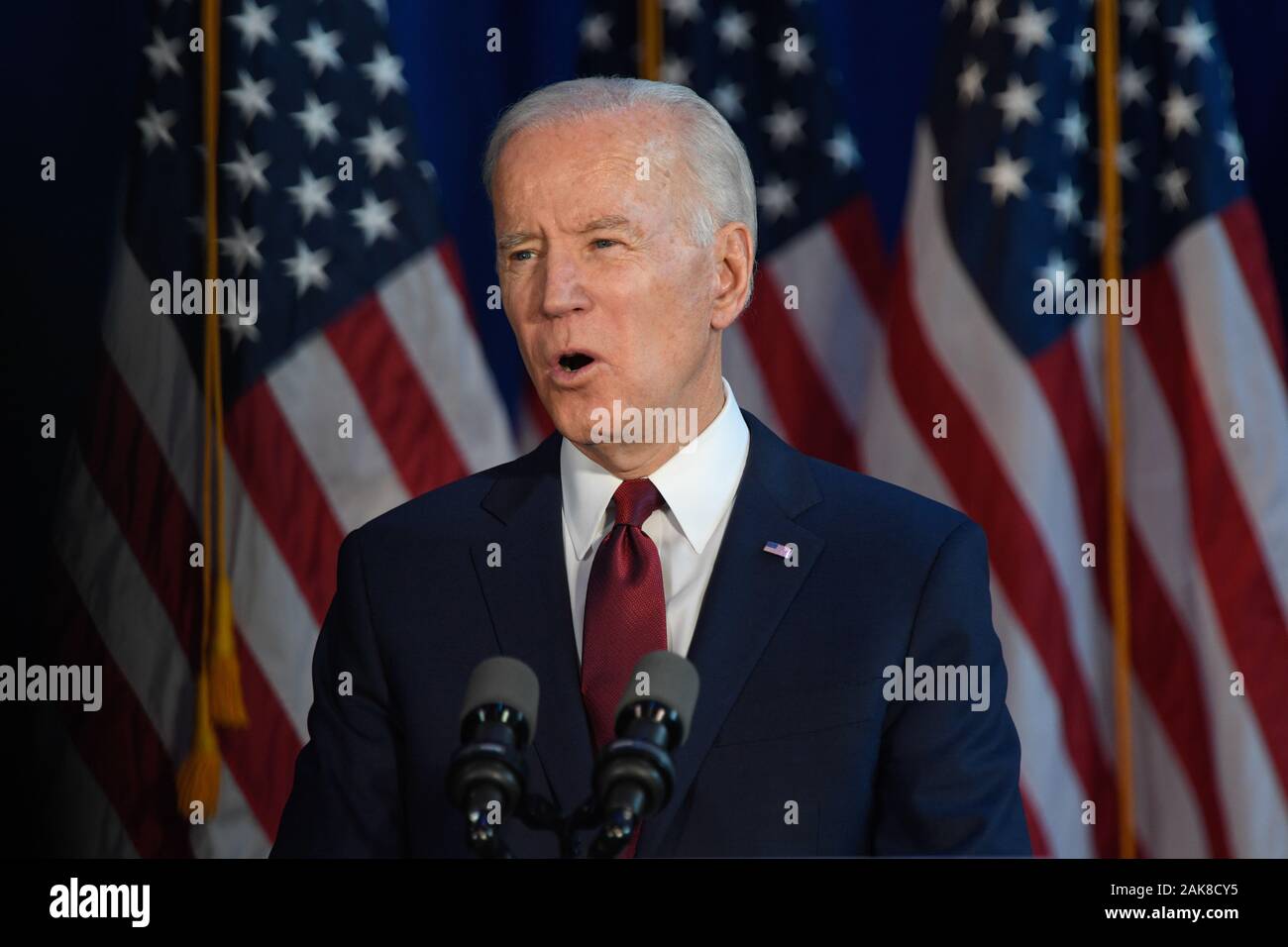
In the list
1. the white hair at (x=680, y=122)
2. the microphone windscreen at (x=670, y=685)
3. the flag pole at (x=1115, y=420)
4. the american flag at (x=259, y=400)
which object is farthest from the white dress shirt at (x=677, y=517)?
the flag pole at (x=1115, y=420)

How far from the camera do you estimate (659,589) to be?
1.94m

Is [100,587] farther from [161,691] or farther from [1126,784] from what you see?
[1126,784]

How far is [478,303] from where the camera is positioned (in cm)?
346

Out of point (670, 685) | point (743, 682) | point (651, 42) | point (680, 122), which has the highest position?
point (651, 42)

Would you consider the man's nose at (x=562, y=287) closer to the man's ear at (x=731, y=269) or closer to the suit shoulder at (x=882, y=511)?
the man's ear at (x=731, y=269)

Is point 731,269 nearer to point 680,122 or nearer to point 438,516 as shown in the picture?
point 680,122

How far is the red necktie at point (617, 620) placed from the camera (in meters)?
1.91

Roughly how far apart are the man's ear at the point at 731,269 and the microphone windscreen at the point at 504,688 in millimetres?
899

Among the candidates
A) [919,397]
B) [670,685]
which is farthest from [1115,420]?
[670,685]

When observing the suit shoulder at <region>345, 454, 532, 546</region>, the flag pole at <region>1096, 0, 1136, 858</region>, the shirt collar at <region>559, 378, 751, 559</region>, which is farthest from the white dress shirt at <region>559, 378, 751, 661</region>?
the flag pole at <region>1096, 0, 1136, 858</region>

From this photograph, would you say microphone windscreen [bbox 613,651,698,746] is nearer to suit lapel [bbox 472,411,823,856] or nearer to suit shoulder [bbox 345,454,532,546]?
suit lapel [bbox 472,411,823,856]

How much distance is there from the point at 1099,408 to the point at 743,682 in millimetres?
1519

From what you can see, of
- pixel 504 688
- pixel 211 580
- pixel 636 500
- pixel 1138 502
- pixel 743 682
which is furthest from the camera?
pixel 1138 502

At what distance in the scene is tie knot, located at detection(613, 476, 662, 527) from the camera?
2.00 metres
